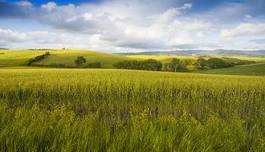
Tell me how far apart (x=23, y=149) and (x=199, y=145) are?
2.00 meters

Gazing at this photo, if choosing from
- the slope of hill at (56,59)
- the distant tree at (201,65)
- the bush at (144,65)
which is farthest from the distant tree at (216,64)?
the slope of hill at (56,59)

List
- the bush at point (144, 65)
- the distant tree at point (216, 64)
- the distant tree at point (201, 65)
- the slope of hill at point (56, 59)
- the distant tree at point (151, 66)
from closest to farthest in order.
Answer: the distant tree at point (151, 66)
the bush at point (144, 65)
the slope of hill at point (56, 59)
the distant tree at point (201, 65)
the distant tree at point (216, 64)

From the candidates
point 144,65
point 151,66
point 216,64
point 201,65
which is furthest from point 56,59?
point 216,64

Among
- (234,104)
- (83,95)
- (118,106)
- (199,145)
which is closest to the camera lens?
(199,145)

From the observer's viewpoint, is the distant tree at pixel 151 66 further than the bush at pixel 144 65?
No

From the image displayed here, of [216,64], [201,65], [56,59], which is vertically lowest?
[201,65]

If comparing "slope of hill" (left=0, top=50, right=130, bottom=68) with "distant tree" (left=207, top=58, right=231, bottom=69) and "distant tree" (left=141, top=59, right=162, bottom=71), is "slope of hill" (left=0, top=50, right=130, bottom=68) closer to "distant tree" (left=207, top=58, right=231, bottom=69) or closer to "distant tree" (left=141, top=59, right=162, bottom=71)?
"distant tree" (left=141, top=59, right=162, bottom=71)

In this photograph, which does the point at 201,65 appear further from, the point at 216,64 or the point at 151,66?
the point at 151,66

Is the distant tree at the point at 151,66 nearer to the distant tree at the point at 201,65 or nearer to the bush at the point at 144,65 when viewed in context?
the bush at the point at 144,65

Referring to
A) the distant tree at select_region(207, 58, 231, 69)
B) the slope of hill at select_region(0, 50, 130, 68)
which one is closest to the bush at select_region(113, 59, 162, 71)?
the slope of hill at select_region(0, 50, 130, 68)

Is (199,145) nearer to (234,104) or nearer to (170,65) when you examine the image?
(234,104)

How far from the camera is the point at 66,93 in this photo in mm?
17266

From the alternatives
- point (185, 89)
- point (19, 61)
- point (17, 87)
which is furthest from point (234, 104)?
point (19, 61)

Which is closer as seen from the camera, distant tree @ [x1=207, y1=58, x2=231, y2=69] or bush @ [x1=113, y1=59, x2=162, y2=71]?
bush @ [x1=113, y1=59, x2=162, y2=71]
